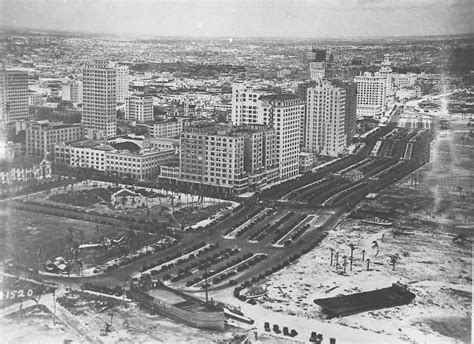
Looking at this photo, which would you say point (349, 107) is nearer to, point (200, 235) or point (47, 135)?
point (47, 135)

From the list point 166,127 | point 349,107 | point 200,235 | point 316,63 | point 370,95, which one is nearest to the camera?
point 200,235

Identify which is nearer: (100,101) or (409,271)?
(409,271)

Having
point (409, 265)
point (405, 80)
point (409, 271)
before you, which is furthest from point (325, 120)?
point (409, 271)

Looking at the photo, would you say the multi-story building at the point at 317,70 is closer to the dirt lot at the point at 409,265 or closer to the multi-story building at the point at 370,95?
the multi-story building at the point at 370,95

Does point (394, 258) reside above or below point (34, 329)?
above

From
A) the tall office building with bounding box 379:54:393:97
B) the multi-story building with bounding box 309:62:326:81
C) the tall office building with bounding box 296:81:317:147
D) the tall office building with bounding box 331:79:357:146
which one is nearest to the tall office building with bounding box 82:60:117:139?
the tall office building with bounding box 296:81:317:147

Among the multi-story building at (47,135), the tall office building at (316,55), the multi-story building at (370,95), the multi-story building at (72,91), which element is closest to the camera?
the multi-story building at (47,135)

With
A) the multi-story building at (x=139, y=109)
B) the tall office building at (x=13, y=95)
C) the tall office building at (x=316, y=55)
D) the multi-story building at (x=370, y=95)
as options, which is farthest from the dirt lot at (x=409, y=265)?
the multi-story building at (x=139, y=109)

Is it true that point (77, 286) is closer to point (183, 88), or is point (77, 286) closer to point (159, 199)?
point (159, 199)

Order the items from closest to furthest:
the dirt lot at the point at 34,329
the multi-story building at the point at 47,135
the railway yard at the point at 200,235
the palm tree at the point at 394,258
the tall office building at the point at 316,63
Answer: the dirt lot at the point at 34,329 < the railway yard at the point at 200,235 < the palm tree at the point at 394,258 < the multi-story building at the point at 47,135 < the tall office building at the point at 316,63
